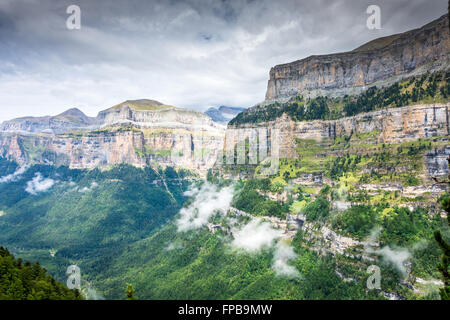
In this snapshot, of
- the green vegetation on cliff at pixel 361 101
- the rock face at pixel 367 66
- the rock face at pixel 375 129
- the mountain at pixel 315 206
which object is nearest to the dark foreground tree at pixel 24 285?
Answer: the mountain at pixel 315 206

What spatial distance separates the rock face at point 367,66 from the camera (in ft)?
317

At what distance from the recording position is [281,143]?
11581 cm

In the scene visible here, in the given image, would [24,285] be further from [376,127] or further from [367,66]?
[367,66]

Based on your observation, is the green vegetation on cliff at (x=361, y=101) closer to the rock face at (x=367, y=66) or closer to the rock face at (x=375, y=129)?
the rock face at (x=375, y=129)

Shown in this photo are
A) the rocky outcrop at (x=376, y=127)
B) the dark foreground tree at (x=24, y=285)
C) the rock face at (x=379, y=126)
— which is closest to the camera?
the dark foreground tree at (x=24, y=285)

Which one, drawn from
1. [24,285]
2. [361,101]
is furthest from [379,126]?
[24,285]

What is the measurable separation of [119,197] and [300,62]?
14319 centimetres

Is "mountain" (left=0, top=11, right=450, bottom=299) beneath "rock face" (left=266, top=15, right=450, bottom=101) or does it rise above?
beneath

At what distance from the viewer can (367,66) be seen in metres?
123

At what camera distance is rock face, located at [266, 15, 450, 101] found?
96750 millimetres

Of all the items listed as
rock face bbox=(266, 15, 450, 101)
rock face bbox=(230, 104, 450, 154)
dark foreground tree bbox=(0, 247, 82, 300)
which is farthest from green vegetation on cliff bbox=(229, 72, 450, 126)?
dark foreground tree bbox=(0, 247, 82, 300)

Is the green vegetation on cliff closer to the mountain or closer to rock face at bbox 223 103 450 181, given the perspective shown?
the mountain

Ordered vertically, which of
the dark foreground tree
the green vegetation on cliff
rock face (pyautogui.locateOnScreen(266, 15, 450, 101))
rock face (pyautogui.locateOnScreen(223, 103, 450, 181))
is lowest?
the dark foreground tree
